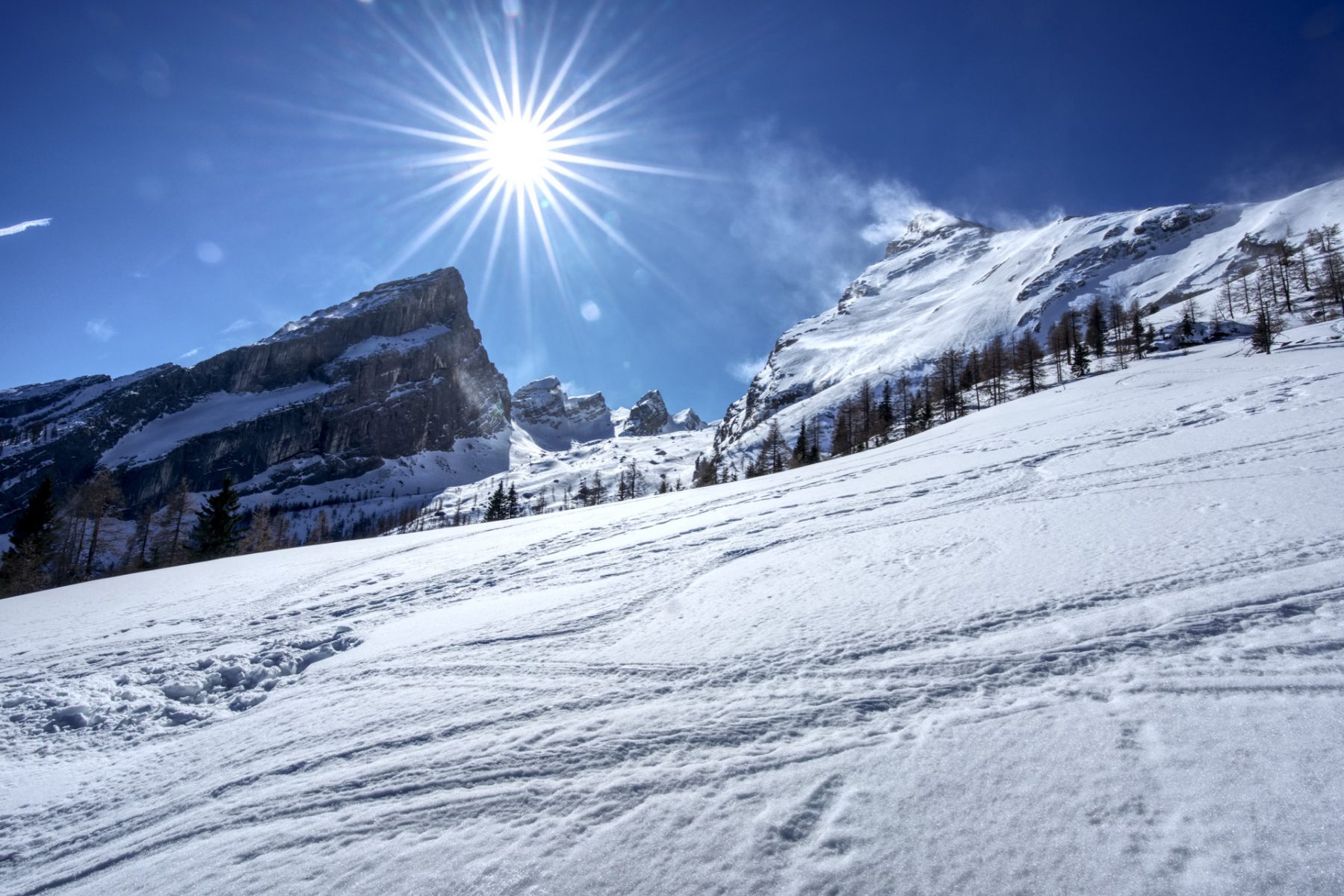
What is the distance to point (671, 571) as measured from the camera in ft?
22.0

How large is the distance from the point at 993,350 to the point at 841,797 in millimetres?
80009

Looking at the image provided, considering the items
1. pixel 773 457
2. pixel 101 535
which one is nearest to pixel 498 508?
pixel 101 535

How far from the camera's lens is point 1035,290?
122m

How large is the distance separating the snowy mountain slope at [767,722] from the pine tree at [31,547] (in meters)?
30.5

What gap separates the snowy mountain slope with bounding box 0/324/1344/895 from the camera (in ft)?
6.95

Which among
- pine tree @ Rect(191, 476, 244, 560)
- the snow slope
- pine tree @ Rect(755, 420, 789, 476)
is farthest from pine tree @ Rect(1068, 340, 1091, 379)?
the snow slope

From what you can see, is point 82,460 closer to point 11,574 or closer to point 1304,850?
point 11,574

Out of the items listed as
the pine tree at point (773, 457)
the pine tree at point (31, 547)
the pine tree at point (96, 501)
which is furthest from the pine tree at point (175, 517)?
the pine tree at point (773, 457)

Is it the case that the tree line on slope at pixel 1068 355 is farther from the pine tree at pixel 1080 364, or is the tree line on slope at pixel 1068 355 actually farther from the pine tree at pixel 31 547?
the pine tree at pixel 31 547

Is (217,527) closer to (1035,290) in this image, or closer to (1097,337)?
(1097,337)

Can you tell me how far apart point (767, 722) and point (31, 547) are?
141 feet

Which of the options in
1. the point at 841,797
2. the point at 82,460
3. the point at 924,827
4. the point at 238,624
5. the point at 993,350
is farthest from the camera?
the point at 82,460

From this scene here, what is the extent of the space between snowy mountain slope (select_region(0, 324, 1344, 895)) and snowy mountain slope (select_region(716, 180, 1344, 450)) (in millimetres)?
88156

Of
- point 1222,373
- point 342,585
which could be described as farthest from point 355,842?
point 1222,373
